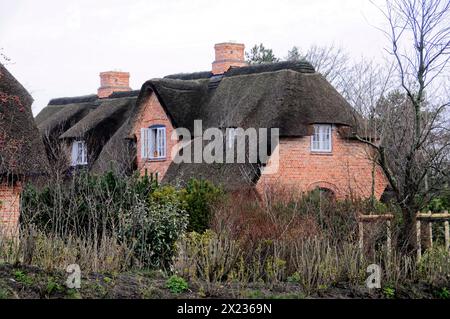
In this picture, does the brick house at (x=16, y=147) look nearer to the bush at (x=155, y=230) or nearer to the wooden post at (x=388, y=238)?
the bush at (x=155, y=230)

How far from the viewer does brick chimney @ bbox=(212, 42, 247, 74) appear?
34281 mm

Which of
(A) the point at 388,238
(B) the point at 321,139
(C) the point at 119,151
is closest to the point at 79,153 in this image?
(C) the point at 119,151

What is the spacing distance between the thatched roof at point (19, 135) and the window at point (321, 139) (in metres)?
10.5

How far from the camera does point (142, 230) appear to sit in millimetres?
14500

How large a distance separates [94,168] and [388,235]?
22829mm

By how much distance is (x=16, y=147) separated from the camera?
60.7 ft

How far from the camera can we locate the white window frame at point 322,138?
2875cm

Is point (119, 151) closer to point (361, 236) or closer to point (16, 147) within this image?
point (16, 147)

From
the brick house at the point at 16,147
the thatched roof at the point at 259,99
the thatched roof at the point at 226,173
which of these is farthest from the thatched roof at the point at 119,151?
the brick house at the point at 16,147

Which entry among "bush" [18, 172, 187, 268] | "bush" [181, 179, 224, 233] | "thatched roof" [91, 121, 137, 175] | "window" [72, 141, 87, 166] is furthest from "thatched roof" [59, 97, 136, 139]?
"bush" [18, 172, 187, 268]

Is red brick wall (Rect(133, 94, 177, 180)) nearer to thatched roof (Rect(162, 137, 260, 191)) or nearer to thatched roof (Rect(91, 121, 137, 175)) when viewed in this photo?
thatched roof (Rect(91, 121, 137, 175))

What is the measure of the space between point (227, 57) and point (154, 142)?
4.77 meters

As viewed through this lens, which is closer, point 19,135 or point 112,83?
point 19,135

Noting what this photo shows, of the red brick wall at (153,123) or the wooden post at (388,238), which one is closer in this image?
the wooden post at (388,238)
